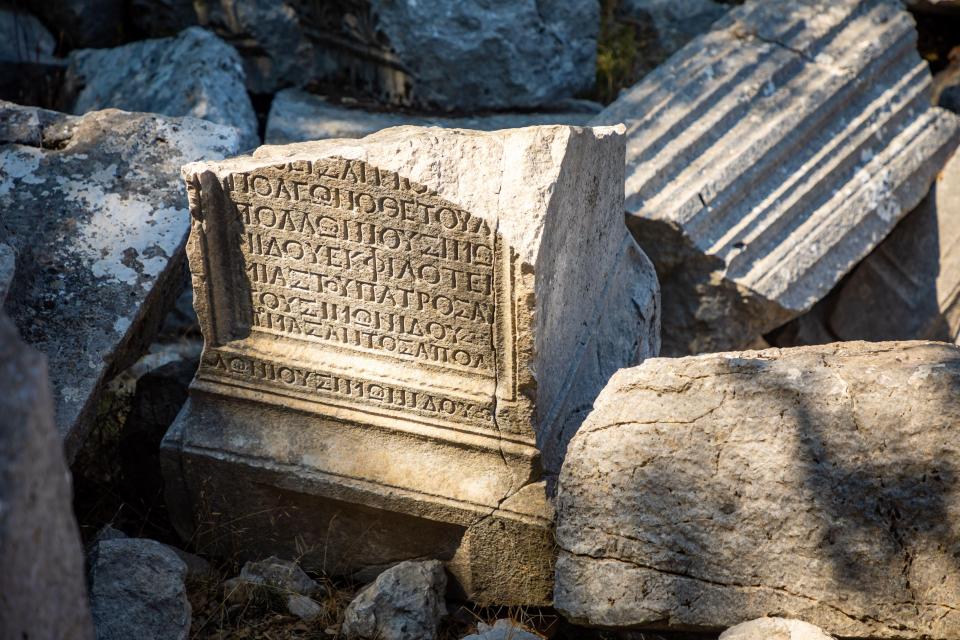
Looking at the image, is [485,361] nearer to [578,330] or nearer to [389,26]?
[578,330]

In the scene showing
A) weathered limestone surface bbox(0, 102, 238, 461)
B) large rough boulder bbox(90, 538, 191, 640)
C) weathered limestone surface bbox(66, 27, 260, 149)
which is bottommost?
large rough boulder bbox(90, 538, 191, 640)

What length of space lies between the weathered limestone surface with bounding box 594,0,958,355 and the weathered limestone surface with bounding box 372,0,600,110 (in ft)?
1.79

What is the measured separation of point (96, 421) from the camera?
312 centimetres

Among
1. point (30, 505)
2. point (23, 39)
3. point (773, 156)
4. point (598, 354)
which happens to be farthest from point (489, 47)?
point (30, 505)

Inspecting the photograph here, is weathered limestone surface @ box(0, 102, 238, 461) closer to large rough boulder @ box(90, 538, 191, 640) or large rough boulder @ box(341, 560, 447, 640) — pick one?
large rough boulder @ box(90, 538, 191, 640)

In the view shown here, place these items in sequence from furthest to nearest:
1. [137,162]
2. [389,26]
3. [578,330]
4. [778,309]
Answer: [389,26]
[778,309]
[137,162]
[578,330]

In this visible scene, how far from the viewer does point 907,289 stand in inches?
166

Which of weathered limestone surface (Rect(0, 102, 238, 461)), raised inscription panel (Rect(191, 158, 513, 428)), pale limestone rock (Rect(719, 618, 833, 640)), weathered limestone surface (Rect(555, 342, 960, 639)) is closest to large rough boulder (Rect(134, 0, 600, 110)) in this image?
weathered limestone surface (Rect(0, 102, 238, 461))

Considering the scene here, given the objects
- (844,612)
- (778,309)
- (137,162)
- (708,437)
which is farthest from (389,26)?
(844,612)

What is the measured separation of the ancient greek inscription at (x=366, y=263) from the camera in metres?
2.30

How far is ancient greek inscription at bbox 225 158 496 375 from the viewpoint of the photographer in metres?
2.30

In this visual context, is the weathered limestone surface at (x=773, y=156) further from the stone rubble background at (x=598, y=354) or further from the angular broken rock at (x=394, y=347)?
the angular broken rock at (x=394, y=347)

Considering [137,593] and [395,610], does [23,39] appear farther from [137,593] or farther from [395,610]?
[395,610]

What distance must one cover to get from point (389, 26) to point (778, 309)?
1.98 meters
